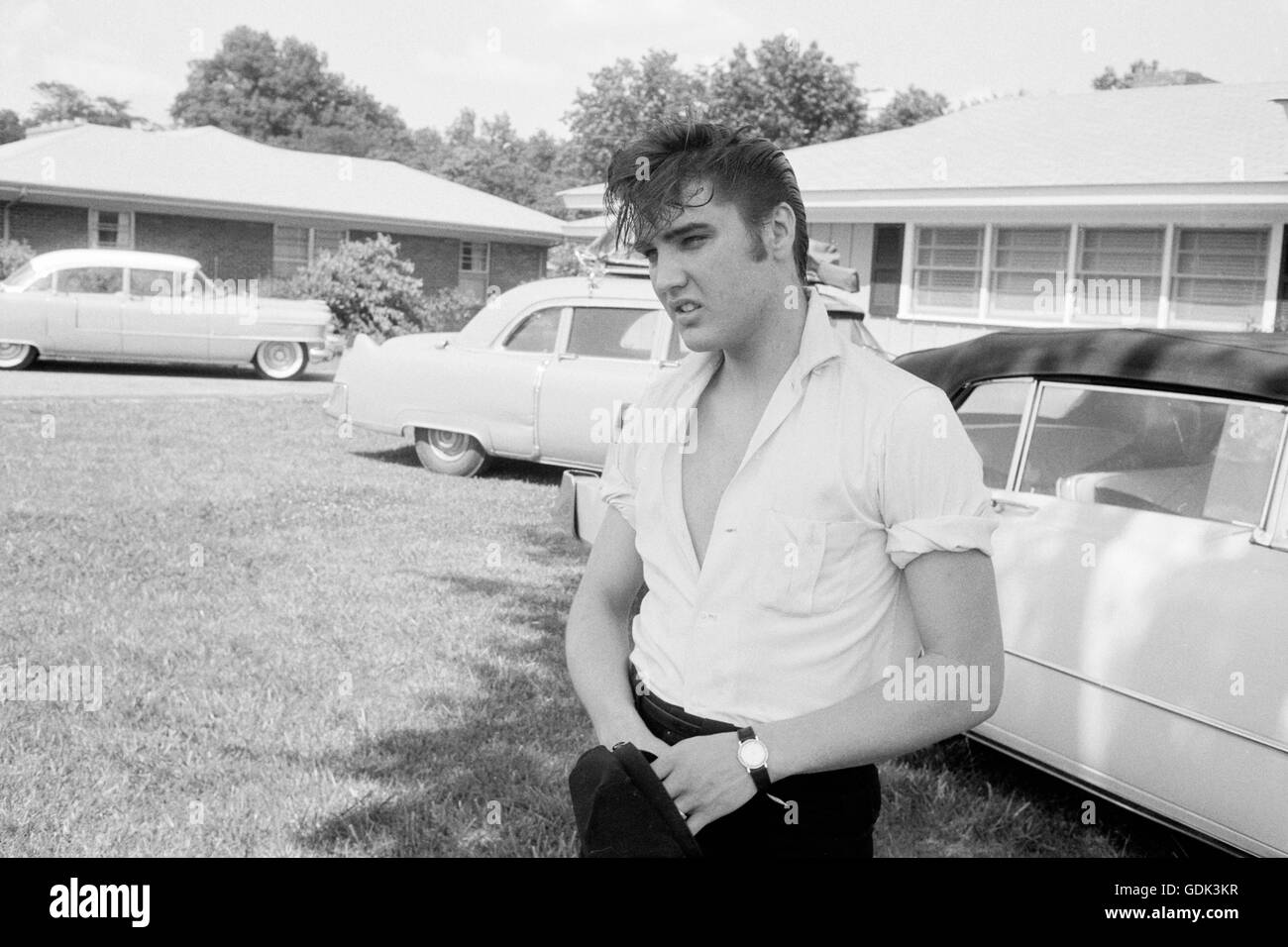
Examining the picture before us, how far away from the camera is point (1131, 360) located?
3928 millimetres

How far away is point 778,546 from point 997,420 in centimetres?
299

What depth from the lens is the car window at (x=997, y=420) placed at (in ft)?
14.6

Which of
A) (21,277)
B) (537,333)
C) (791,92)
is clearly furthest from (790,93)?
(537,333)

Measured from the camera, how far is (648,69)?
58.0 metres

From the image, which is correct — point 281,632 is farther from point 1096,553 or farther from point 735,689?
point 735,689

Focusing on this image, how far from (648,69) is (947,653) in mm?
59330

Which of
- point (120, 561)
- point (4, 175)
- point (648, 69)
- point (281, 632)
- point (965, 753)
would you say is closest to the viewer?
point (965, 753)

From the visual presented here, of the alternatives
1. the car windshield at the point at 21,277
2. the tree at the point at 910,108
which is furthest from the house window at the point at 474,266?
the tree at the point at 910,108

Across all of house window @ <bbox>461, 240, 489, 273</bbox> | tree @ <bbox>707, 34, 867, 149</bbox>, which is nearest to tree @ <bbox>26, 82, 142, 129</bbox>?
tree @ <bbox>707, 34, 867, 149</bbox>

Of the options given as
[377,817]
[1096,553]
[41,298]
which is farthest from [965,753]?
[41,298]

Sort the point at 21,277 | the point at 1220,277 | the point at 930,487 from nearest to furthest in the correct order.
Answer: the point at 930,487
the point at 1220,277
the point at 21,277

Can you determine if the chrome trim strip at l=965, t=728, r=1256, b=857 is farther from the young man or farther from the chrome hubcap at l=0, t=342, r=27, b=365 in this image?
the chrome hubcap at l=0, t=342, r=27, b=365

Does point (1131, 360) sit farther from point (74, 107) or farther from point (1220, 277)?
point (74, 107)
